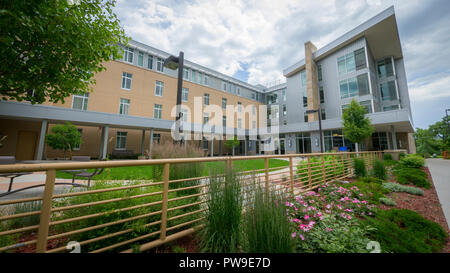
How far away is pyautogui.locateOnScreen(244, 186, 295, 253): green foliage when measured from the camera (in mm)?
1540

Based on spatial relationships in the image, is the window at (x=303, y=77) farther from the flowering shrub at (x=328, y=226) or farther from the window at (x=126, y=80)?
the flowering shrub at (x=328, y=226)

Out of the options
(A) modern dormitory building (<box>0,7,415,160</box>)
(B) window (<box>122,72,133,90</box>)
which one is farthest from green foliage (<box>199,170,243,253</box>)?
(B) window (<box>122,72,133,90</box>)

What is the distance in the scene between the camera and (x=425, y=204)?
4.20 metres

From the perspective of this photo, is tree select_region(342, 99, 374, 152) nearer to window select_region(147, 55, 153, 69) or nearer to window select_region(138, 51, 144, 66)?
window select_region(147, 55, 153, 69)

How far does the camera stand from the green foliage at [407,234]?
2244 mm

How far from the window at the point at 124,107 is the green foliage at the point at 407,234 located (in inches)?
835

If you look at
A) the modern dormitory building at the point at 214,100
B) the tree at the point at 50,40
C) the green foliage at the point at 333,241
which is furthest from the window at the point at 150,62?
the green foliage at the point at 333,241

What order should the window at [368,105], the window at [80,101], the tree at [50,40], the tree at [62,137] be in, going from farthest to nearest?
the window at [368,105], the window at [80,101], the tree at [62,137], the tree at [50,40]

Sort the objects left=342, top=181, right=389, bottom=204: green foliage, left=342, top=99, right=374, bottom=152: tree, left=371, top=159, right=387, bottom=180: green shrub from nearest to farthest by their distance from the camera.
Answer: left=342, top=181, right=389, bottom=204: green foliage < left=371, top=159, right=387, bottom=180: green shrub < left=342, top=99, right=374, bottom=152: tree

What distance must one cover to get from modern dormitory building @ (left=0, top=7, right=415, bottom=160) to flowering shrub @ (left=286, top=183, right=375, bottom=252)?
47.2ft

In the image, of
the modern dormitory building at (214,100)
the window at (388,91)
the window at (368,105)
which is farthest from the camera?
the window at (388,91)
